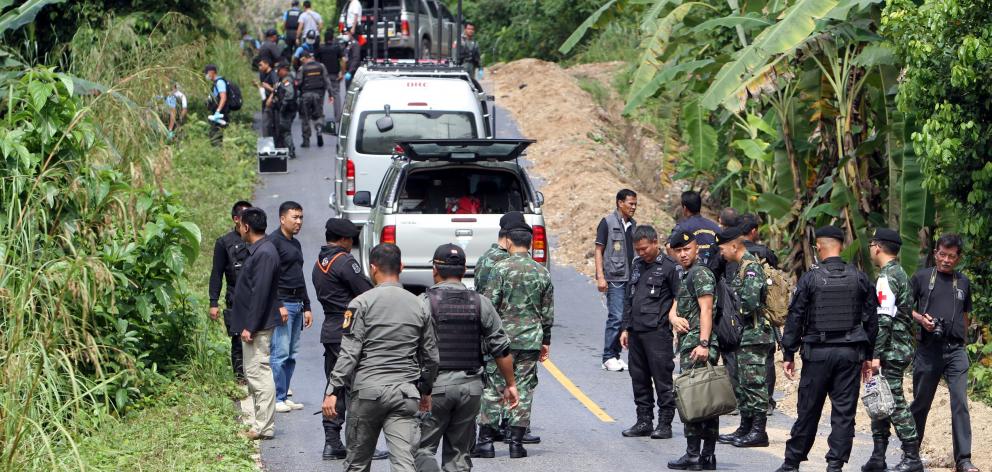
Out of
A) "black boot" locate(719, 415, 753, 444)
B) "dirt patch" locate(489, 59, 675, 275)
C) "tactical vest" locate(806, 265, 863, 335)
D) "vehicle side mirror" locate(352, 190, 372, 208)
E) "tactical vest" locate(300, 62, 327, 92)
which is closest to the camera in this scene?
"tactical vest" locate(806, 265, 863, 335)

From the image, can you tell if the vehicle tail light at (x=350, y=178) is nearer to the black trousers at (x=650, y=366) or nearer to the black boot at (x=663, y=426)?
the black trousers at (x=650, y=366)

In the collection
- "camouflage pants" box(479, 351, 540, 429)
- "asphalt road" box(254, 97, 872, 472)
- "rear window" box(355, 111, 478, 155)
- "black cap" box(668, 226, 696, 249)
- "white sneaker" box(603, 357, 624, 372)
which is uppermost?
"rear window" box(355, 111, 478, 155)

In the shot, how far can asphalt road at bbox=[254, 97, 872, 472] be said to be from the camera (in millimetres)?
9422

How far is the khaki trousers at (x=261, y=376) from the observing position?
9.84 meters

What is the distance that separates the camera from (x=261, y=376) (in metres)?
9.84

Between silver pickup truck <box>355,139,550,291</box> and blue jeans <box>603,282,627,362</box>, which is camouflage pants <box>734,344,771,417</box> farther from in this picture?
silver pickup truck <box>355,139,550,291</box>

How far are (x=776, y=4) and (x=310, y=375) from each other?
6.41m

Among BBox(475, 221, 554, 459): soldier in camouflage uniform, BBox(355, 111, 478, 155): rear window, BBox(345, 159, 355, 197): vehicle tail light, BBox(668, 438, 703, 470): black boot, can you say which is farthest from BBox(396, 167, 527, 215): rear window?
BBox(668, 438, 703, 470): black boot

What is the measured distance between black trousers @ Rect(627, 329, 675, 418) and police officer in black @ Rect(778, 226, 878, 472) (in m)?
1.40

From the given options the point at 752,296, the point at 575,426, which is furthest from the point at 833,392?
the point at 575,426

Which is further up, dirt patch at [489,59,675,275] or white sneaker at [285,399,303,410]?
dirt patch at [489,59,675,275]

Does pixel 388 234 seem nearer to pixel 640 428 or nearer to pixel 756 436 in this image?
pixel 640 428

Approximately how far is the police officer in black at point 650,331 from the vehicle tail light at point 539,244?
3.16m

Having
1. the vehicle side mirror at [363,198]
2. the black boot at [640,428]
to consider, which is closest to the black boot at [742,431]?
the black boot at [640,428]
